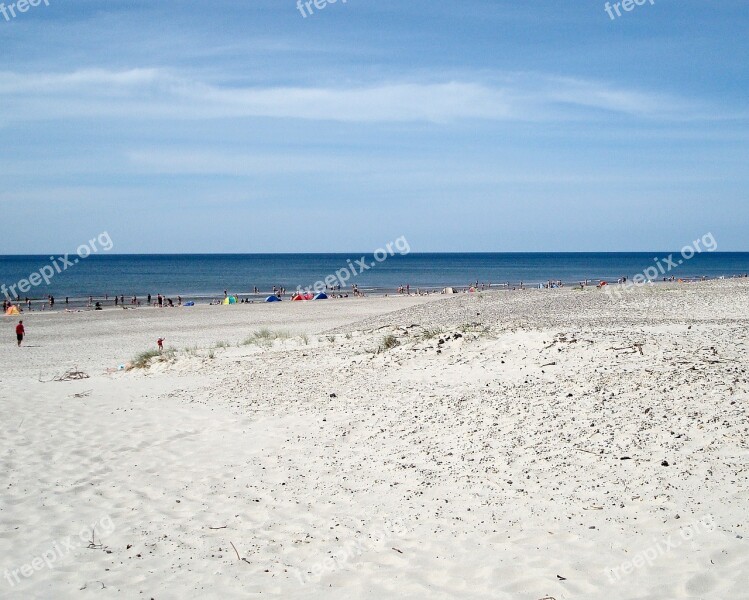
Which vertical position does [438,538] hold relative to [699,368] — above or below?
below

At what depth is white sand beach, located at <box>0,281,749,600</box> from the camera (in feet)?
17.5

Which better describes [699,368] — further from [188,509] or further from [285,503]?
[188,509]

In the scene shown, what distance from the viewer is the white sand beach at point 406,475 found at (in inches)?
210

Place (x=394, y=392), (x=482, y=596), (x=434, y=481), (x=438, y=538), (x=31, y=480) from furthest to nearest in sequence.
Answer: (x=394, y=392)
(x=31, y=480)
(x=434, y=481)
(x=438, y=538)
(x=482, y=596)

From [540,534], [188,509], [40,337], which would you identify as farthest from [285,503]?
[40,337]

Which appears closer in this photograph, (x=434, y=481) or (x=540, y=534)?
(x=540, y=534)

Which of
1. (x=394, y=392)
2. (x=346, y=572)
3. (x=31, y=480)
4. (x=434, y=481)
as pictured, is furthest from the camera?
Result: (x=394, y=392)

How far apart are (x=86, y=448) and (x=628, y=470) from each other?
7.35m

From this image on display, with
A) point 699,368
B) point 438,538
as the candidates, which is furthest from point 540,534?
point 699,368

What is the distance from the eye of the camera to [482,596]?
4926 mm

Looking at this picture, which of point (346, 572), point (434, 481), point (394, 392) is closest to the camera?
point (346, 572)

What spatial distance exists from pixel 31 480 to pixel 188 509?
7.90ft

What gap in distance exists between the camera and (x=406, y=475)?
7582 mm

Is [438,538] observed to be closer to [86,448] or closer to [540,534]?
[540,534]
